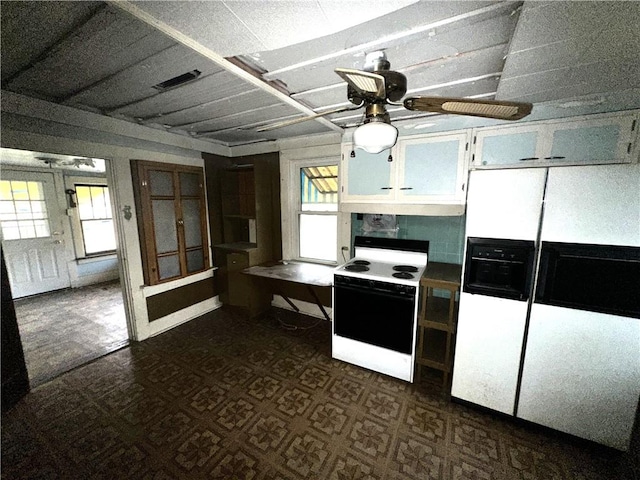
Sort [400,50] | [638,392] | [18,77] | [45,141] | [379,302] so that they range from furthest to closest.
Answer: [379,302]
[45,141]
[18,77]
[638,392]
[400,50]

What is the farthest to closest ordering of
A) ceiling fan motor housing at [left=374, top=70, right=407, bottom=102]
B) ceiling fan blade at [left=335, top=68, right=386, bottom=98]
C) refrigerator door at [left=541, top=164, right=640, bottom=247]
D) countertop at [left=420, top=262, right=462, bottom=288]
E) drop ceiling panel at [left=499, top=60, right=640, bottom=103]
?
countertop at [left=420, top=262, right=462, bottom=288] < refrigerator door at [left=541, top=164, right=640, bottom=247] < drop ceiling panel at [left=499, top=60, right=640, bottom=103] < ceiling fan motor housing at [left=374, top=70, right=407, bottom=102] < ceiling fan blade at [left=335, top=68, right=386, bottom=98]

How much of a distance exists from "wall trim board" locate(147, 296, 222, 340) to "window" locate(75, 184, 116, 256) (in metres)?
3.12

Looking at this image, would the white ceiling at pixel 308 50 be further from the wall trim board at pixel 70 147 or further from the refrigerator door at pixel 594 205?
the refrigerator door at pixel 594 205

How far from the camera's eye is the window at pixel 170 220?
9.32ft

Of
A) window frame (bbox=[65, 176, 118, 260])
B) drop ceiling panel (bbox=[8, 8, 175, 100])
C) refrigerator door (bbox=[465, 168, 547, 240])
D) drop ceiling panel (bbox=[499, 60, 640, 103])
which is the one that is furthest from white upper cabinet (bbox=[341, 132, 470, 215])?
window frame (bbox=[65, 176, 118, 260])

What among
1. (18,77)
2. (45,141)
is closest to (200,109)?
(18,77)

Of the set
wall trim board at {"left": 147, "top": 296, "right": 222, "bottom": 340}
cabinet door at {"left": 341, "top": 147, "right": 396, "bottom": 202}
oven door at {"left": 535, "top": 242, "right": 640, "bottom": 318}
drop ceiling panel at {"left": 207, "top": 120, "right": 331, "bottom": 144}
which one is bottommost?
wall trim board at {"left": 147, "top": 296, "right": 222, "bottom": 340}

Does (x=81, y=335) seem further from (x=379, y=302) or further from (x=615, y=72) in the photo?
(x=615, y=72)

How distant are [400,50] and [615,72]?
1206 millimetres

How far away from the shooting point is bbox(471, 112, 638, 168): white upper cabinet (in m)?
1.67

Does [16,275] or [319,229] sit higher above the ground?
[319,229]

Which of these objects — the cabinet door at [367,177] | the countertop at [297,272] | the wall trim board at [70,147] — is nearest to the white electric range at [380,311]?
the countertop at [297,272]

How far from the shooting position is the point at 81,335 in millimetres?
3131

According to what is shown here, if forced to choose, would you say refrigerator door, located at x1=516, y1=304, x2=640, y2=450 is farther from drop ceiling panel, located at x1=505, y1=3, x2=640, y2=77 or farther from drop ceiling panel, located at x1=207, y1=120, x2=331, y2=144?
drop ceiling panel, located at x1=207, y1=120, x2=331, y2=144
